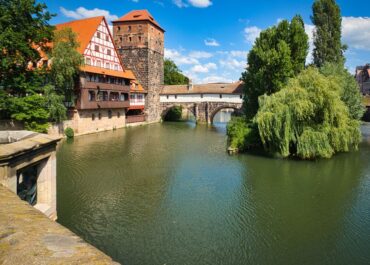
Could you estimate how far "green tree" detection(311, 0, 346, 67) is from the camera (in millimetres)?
35156

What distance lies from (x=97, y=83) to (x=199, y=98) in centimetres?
1876

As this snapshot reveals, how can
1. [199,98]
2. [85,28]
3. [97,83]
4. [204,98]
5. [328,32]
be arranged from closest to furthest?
[97,83] → [85,28] → [328,32] → [204,98] → [199,98]

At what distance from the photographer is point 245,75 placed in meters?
30.8

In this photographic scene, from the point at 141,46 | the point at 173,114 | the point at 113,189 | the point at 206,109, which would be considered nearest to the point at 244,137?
the point at 113,189

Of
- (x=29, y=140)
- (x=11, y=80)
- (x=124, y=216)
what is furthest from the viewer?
(x=11, y=80)

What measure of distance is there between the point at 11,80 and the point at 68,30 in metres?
7.63

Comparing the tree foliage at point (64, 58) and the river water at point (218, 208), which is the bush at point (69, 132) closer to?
the tree foliage at point (64, 58)

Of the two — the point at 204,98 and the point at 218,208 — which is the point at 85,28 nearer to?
the point at 204,98

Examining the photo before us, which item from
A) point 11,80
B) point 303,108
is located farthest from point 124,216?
point 11,80

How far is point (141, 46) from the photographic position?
47.4m

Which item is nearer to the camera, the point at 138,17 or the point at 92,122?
the point at 92,122

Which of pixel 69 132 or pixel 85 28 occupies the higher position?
pixel 85 28

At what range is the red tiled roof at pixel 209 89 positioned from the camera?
46094mm

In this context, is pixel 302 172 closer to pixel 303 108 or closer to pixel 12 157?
pixel 303 108
